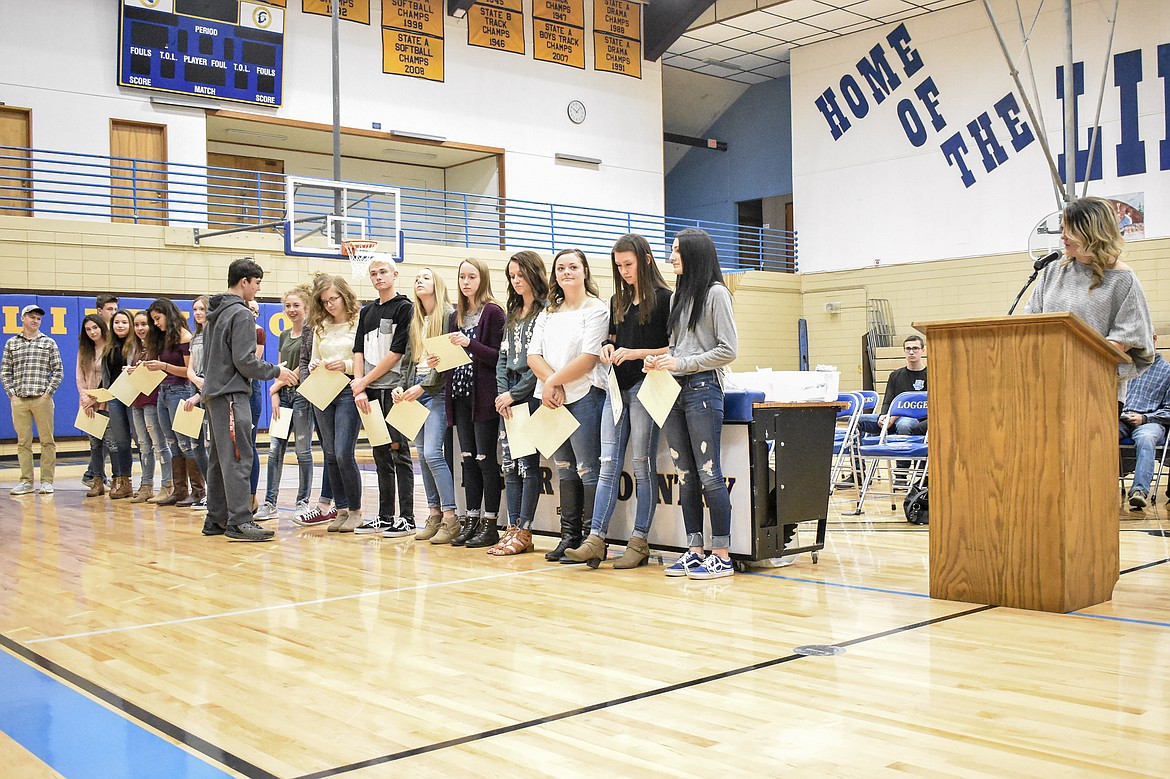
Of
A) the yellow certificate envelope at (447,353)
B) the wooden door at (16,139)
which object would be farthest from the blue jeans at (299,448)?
the wooden door at (16,139)

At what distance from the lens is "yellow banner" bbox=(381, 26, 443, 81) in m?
16.0

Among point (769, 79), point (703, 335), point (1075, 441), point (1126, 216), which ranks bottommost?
point (1075, 441)

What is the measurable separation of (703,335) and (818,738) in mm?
2204

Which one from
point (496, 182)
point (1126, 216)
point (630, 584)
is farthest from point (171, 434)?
point (1126, 216)

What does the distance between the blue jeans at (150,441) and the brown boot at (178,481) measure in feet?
0.43

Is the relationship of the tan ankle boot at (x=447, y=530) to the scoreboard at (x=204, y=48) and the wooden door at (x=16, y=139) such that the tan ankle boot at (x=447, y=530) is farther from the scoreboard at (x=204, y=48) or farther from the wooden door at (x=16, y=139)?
the scoreboard at (x=204, y=48)

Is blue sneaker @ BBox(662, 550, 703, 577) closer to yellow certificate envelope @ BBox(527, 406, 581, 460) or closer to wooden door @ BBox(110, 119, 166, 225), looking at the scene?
yellow certificate envelope @ BBox(527, 406, 581, 460)

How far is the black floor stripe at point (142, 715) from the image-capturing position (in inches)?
84.2

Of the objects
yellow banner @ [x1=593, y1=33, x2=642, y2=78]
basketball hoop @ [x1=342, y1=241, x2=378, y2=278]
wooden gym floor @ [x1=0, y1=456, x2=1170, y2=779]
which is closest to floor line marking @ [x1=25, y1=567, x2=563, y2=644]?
→ wooden gym floor @ [x1=0, y1=456, x2=1170, y2=779]

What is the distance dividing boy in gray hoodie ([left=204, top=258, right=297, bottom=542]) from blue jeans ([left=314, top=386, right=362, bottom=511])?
1.31ft

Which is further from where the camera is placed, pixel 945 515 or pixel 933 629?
pixel 945 515

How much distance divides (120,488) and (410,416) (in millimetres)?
3803

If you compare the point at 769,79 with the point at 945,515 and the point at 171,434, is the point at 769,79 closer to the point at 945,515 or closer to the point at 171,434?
the point at 171,434

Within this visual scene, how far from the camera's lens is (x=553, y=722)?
2.40 metres
